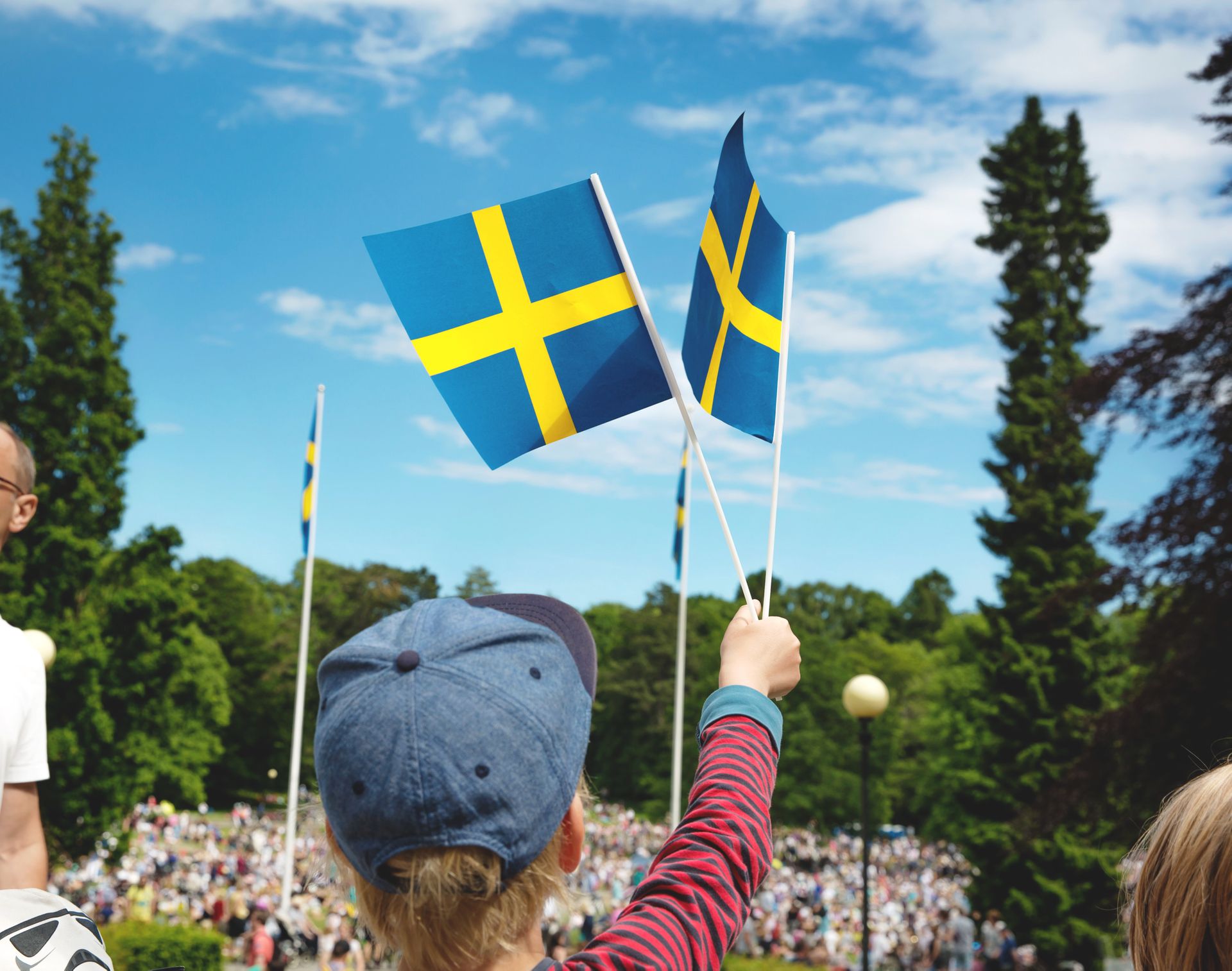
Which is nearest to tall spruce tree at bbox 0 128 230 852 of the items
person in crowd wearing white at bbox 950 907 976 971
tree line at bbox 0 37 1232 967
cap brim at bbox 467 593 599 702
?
tree line at bbox 0 37 1232 967

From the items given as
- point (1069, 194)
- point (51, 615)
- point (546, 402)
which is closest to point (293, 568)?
point (51, 615)

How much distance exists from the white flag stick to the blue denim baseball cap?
0.48m

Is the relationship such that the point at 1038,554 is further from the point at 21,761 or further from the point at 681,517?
the point at 21,761

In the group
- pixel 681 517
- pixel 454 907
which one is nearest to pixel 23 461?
pixel 454 907

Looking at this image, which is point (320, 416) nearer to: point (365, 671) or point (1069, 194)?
point (365, 671)

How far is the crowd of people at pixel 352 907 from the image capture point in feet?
56.3

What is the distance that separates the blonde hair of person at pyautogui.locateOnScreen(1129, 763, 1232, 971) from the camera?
49.8 inches

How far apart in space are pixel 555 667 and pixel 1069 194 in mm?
32053

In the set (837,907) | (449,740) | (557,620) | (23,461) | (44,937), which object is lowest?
(837,907)

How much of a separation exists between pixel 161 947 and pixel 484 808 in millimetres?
14311

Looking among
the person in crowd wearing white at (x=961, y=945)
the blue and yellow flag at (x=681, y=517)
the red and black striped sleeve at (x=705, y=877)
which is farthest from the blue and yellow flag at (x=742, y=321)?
the person in crowd wearing white at (x=961, y=945)

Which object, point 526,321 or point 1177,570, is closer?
point 526,321

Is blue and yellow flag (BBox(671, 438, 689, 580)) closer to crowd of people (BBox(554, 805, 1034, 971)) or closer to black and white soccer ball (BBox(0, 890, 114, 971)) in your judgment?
crowd of people (BBox(554, 805, 1034, 971))

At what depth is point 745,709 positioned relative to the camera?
1.54 meters
